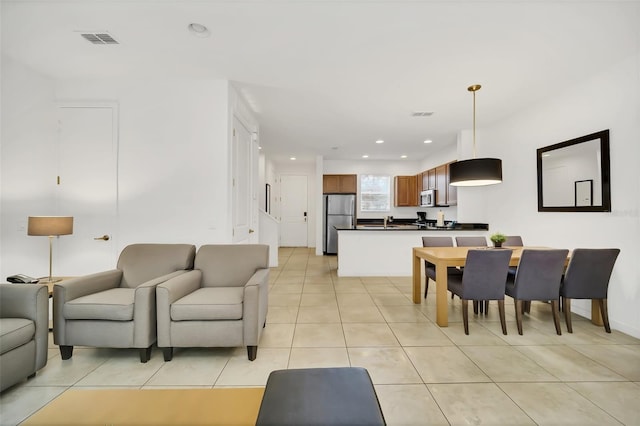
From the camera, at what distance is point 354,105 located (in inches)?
156

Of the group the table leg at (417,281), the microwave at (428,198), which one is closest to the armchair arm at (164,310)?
the table leg at (417,281)

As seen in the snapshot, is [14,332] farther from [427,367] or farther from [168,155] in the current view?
[427,367]

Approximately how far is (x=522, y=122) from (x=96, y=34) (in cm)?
529

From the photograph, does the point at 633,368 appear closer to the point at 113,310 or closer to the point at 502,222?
the point at 502,222

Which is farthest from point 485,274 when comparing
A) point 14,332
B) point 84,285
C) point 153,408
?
point 14,332

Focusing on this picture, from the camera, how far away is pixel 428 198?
669 cm

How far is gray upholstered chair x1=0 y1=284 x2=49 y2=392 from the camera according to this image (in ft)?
5.81

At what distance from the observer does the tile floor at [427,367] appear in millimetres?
1663

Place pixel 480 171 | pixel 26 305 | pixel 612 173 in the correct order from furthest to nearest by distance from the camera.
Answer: pixel 480 171 → pixel 612 173 → pixel 26 305

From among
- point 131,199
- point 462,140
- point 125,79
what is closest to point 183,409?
point 131,199

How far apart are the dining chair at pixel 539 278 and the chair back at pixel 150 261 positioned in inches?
129

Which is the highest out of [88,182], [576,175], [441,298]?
[576,175]

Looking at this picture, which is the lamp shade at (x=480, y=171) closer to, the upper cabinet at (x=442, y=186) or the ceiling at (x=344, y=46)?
the ceiling at (x=344, y=46)

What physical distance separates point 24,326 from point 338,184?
262 inches
